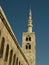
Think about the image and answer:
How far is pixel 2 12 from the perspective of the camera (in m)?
15.1

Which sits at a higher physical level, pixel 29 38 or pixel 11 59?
pixel 29 38

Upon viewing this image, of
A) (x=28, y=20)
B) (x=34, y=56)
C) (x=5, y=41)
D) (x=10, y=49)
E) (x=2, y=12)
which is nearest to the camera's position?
(x=2, y=12)

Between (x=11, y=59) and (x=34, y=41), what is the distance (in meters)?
19.5

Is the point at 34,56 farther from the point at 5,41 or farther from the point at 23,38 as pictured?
the point at 5,41

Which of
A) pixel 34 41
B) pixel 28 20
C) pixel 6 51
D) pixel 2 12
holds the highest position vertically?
pixel 28 20

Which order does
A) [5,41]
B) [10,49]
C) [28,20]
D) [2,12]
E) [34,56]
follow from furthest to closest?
1. [28,20]
2. [34,56]
3. [10,49]
4. [5,41]
5. [2,12]

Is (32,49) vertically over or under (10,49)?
over

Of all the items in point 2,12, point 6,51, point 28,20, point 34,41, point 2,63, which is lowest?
point 2,63

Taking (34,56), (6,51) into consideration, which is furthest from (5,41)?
(34,56)

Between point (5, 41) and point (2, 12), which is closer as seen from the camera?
point (2, 12)

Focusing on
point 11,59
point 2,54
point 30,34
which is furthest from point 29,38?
point 2,54

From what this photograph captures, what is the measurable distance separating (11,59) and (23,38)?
779 inches

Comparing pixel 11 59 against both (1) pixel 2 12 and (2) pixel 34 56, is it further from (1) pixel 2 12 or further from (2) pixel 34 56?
(2) pixel 34 56

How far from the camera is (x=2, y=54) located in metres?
16.0
